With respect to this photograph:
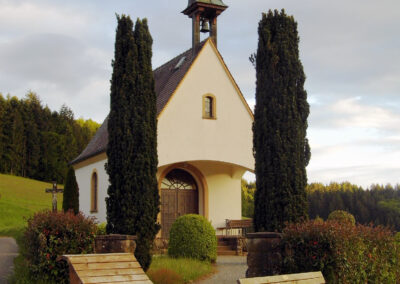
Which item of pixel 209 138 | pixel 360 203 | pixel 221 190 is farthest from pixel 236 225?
pixel 360 203

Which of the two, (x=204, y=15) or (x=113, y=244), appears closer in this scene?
(x=113, y=244)

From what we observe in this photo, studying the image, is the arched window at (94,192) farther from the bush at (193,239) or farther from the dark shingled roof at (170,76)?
the bush at (193,239)

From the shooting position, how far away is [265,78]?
460 inches

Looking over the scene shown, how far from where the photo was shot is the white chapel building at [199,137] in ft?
61.2

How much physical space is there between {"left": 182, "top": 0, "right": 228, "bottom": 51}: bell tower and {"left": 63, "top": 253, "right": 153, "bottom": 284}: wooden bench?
47.0ft

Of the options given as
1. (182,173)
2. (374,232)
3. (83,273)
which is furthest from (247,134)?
(83,273)

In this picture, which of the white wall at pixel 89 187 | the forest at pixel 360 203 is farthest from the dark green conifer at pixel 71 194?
the forest at pixel 360 203

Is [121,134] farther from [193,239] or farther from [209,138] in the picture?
[209,138]

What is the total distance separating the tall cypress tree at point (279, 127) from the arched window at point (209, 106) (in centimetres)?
750

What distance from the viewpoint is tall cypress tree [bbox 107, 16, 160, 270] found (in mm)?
11414

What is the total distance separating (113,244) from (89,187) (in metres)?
13.4

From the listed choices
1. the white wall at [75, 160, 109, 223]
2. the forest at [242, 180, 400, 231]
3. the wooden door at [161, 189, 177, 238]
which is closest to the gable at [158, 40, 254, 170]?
the wooden door at [161, 189, 177, 238]

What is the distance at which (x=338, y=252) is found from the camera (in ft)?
28.6

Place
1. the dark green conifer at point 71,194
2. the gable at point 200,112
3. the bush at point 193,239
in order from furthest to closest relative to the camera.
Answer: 1. the dark green conifer at point 71,194
2. the gable at point 200,112
3. the bush at point 193,239
